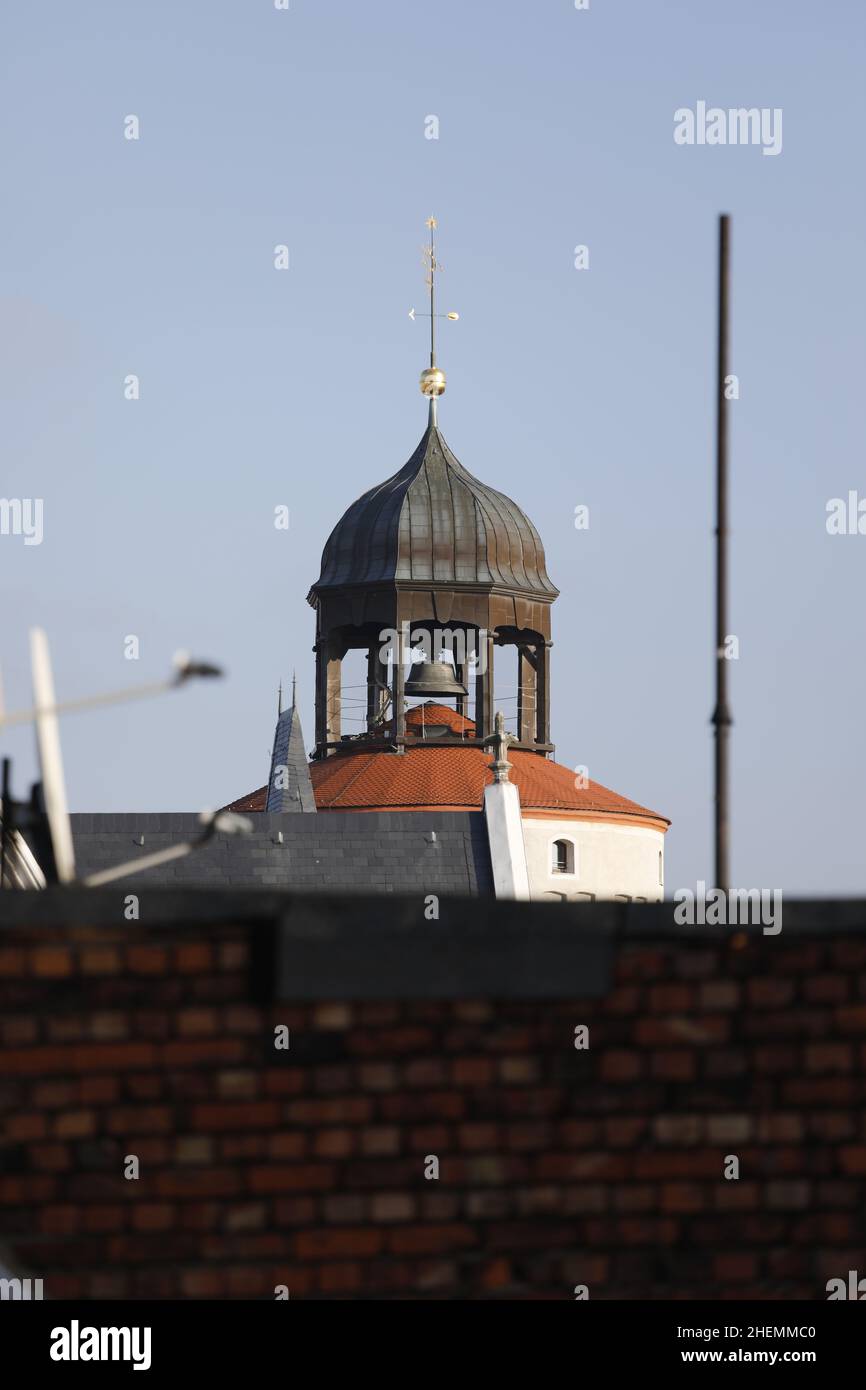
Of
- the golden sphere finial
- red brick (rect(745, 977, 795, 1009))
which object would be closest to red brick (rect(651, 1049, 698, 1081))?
red brick (rect(745, 977, 795, 1009))

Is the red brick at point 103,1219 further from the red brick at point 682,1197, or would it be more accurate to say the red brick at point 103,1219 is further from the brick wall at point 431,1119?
the red brick at point 682,1197

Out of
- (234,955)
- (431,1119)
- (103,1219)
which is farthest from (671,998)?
(103,1219)

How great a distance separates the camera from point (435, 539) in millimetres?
78250

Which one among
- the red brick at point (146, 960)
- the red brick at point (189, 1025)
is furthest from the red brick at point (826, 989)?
the red brick at point (146, 960)

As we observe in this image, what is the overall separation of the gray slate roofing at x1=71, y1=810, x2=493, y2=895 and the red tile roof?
30573mm

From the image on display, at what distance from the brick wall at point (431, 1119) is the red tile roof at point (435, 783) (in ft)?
212

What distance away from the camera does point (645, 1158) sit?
8.86 meters

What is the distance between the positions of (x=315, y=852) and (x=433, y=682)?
27464 millimetres

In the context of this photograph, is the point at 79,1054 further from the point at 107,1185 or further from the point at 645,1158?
the point at 645,1158

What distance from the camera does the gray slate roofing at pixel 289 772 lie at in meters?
58.3

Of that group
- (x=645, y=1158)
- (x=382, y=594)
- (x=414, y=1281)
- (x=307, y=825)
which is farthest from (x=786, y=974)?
(x=382, y=594)

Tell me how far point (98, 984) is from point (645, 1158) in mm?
2134

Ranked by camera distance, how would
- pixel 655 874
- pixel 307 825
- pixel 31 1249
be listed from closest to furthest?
pixel 31 1249, pixel 307 825, pixel 655 874

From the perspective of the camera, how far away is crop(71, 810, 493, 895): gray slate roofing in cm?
3984
